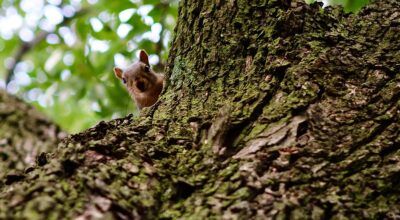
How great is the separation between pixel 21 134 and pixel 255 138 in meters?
2.00

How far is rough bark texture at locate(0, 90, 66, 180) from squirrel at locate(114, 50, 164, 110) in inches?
26.9

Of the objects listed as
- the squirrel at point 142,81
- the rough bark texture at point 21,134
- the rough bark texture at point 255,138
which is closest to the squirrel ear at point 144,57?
the squirrel at point 142,81

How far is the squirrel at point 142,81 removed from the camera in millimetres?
3609

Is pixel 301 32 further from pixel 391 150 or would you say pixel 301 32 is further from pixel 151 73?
pixel 151 73

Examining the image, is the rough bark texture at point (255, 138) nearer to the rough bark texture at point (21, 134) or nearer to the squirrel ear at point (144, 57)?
the rough bark texture at point (21, 134)

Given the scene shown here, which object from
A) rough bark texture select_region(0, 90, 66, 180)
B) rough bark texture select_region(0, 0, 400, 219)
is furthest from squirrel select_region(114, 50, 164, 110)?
rough bark texture select_region(0, 0, 400, 219)

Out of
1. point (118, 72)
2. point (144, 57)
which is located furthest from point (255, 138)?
point (118, 72)

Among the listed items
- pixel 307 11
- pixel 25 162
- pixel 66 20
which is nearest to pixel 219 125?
pixel 307 11

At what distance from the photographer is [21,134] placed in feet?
9.78

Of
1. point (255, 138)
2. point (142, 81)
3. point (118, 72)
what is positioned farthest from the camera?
point (118, 72)

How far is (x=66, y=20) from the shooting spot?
4480 millimetres

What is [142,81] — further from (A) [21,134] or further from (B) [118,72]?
(A) [21,134]

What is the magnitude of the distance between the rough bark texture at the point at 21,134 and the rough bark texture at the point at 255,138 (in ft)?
3.89

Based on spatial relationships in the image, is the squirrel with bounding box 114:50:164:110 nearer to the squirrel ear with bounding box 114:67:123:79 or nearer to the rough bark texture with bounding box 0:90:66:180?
the squirrel ear with bounding box 114:67:123:79
